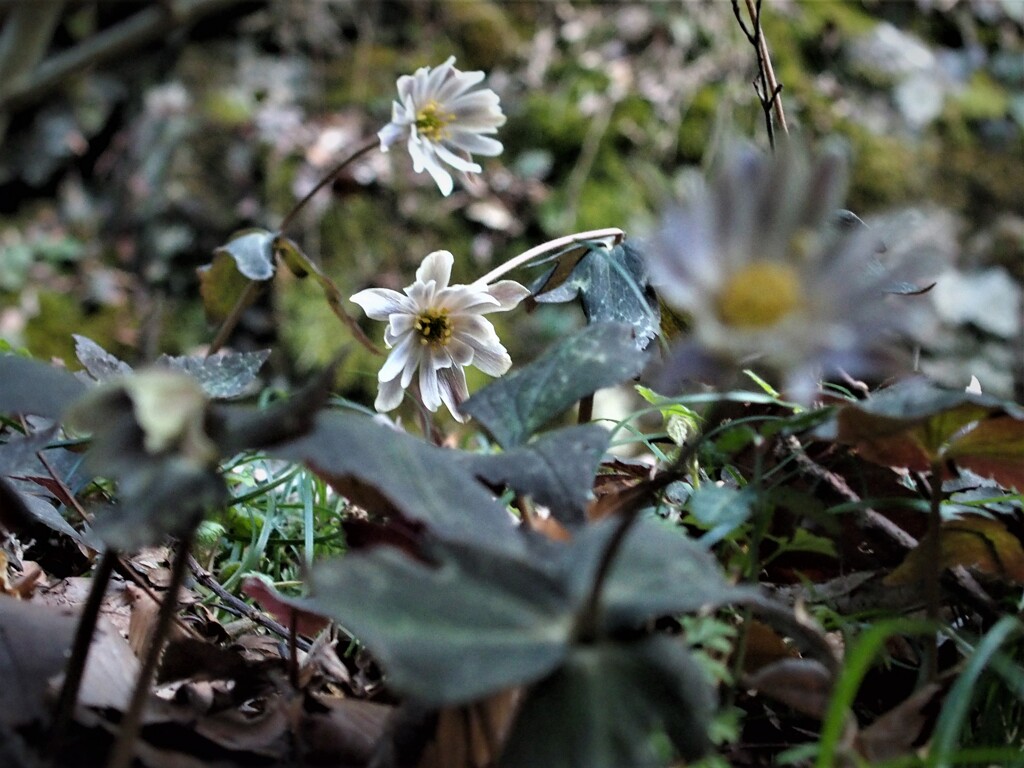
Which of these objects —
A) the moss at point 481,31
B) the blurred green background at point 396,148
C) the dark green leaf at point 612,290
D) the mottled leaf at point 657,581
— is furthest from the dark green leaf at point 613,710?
A: the moss at point 481,31

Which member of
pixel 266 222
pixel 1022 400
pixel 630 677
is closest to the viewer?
pixel 630 677

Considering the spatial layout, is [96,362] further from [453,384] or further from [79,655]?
[79,655]

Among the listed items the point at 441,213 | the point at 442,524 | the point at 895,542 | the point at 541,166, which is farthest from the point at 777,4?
the point at 442,524

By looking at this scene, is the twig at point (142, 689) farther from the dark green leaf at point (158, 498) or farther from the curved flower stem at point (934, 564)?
the curved flower stem at point (934, 564)

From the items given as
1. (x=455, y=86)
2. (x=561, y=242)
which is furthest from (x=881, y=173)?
(x=561, y=242)

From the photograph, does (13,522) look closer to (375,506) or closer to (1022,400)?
(375,506)

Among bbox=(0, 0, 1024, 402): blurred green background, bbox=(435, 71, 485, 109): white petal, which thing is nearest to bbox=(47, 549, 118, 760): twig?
bbox=(435, 71, 485, 109): white petal

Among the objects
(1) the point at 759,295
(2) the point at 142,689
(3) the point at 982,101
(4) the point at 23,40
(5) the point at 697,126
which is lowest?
(2) the point at 142,689
